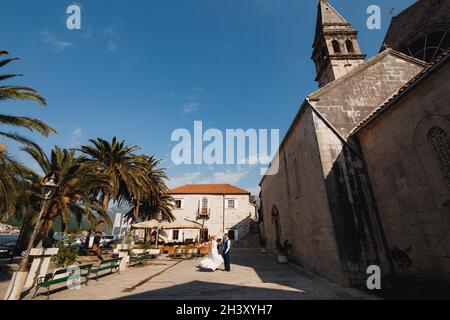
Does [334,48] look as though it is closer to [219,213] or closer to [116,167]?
[116,167]

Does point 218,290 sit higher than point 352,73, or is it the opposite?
point 352,73

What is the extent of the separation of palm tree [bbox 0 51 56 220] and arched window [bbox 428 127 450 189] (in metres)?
13.2

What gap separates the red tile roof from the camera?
31516mm

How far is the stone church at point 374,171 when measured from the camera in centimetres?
562

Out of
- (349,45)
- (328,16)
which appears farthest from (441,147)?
(328,16)

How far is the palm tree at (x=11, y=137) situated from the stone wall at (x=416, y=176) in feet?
42.4

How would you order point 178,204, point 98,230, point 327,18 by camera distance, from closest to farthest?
point 98,230 → point 327,18 → point 178,204

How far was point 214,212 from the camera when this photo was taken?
3044 cm

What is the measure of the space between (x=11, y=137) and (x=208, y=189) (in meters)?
26.1

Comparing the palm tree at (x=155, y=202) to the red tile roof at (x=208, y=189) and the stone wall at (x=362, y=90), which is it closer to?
the red tile roof at (x=208, y=189)

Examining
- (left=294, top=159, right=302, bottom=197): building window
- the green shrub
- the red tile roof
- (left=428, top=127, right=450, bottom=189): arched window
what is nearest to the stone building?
the red tile roof
